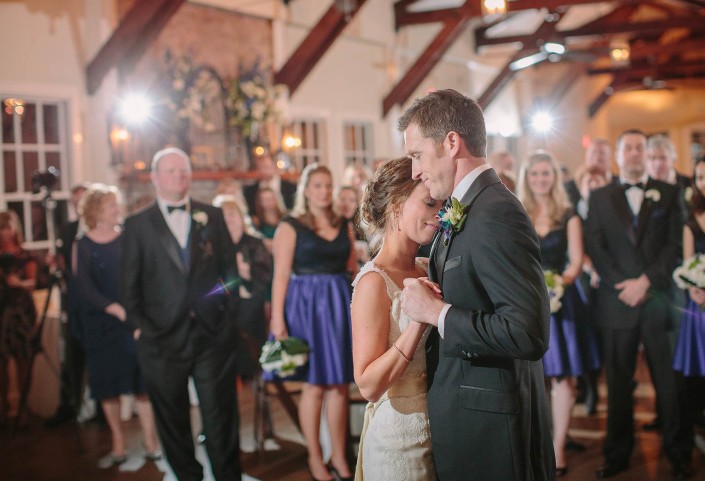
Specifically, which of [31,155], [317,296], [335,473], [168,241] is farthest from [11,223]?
[335,473]

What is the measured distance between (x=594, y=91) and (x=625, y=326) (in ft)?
53.6

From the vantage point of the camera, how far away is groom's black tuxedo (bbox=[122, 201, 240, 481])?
12.1 ft

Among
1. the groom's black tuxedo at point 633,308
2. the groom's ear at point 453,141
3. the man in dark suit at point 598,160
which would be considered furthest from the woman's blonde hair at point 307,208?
the groom's ear at point 453,141

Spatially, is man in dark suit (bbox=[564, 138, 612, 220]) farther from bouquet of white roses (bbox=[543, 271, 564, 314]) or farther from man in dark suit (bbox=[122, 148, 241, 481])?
man in dark suit (bbox=[122, 148, 241, 481])

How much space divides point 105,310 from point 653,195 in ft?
11.4

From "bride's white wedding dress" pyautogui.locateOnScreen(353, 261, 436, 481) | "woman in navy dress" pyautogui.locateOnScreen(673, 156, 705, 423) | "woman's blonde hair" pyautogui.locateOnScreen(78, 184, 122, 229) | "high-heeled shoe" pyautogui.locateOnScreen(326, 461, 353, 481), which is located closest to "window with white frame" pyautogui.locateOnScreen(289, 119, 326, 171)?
"woman's blonde hair" pyautogui.locateOnScreen(78, 184, 122, 229)

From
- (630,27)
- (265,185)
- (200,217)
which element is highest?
(630,27)

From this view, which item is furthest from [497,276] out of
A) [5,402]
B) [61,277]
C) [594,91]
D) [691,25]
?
[594,91]

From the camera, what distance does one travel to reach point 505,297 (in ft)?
5.76

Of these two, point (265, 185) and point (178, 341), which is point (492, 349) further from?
point (265, 185)

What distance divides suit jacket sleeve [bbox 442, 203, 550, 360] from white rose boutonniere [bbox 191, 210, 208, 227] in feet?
7.53

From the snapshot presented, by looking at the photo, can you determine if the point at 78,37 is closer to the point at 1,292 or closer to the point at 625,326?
the point at 1,292

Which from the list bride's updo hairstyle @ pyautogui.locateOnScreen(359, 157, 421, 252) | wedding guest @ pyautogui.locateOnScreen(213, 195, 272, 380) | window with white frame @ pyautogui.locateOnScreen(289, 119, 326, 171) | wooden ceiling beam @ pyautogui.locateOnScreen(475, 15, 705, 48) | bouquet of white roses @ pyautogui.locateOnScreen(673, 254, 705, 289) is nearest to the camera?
bride's updo hairstyle @ pyautogui.locateOnScreen(359, 157, 421, 252)

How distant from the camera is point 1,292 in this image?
17.9ft
